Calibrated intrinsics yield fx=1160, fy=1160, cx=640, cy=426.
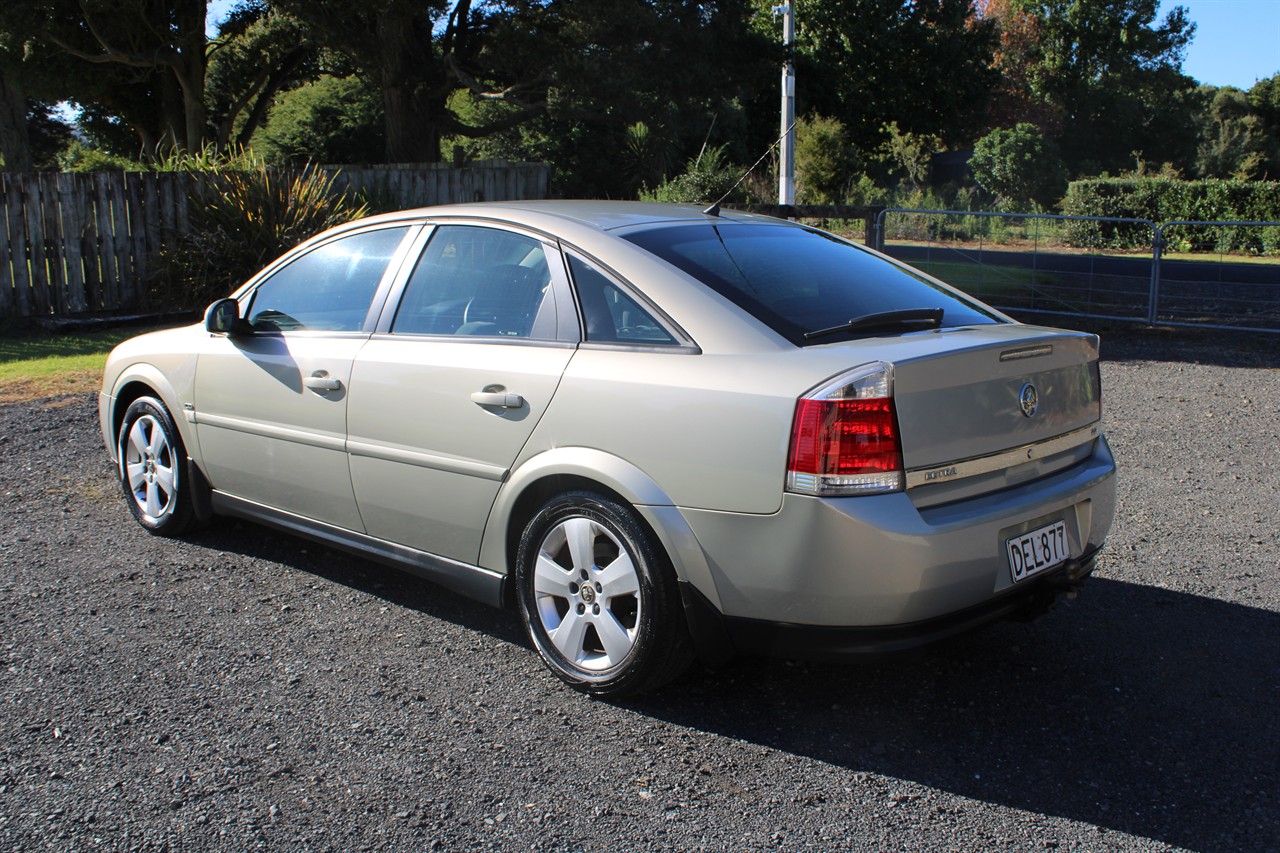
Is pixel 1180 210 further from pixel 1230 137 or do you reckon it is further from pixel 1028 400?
pixel 1230 137

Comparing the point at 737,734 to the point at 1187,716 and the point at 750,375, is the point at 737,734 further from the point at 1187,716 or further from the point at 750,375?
the point at 1187,716

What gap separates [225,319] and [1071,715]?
3732mm

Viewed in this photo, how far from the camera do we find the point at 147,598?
4.88 meters

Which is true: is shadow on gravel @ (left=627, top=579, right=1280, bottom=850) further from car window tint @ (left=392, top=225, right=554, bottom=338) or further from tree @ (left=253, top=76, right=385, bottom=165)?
tree @ (left=253, top=76, right=385, bottom=165)

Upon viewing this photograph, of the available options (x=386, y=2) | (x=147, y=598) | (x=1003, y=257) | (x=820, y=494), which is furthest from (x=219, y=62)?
(x=820, y=494)

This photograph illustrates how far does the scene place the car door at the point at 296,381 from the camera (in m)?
4.66

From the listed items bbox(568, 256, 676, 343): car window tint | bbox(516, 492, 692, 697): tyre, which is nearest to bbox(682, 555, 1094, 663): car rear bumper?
bbox(516, 492, 692, 697): tyre

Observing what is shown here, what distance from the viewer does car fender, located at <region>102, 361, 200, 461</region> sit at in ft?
17.6

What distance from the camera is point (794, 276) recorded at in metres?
4.13

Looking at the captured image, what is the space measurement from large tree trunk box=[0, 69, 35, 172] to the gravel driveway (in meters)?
27.5

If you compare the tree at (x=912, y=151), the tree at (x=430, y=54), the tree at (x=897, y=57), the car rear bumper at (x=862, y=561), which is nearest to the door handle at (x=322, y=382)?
the car rear bumper at (x=862, y=561)

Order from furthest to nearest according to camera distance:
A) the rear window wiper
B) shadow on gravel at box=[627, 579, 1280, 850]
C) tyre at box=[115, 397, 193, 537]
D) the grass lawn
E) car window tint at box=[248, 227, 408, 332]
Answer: the grass lawn
tyre at box=[115, 397, 193, 537]
car window tint at box=[248, 227, 408, 332]
the rear window wiper
shadow on gravel at box=[627, 579, 1280, 850]

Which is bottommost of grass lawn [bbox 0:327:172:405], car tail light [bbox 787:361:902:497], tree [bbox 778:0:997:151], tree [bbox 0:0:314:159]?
grass lawn [bbox 0:327:172:405]

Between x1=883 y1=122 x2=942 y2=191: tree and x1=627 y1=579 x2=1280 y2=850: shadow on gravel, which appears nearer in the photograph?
x1=627 y1=579 x2=1280 y2=850: shadow on gravel
